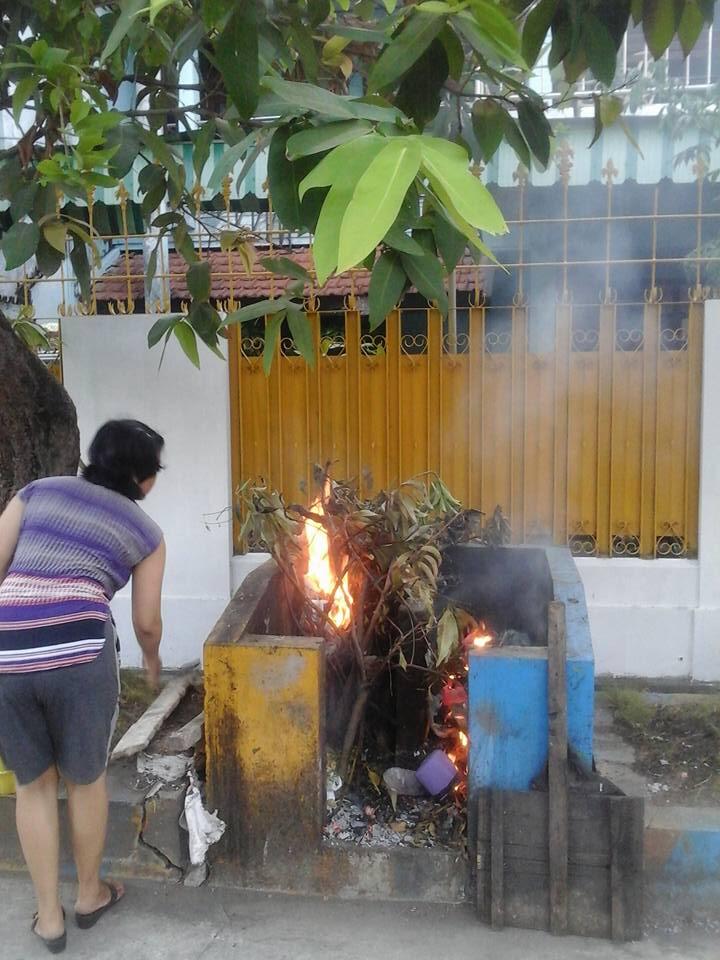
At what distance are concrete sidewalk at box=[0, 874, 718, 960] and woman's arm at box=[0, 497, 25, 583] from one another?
118 centimetres

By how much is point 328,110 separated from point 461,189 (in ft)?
1.88

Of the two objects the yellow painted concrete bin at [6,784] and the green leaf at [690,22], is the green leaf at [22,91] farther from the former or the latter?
the yellow painted concrete bin at [6,784]

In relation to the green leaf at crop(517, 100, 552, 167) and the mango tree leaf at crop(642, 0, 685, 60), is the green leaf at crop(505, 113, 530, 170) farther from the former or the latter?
the mango tree leaf at crop(642, 0, 685, 60)

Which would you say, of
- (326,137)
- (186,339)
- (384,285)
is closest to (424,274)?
(384,285)

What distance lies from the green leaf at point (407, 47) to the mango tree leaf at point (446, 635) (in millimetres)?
1887

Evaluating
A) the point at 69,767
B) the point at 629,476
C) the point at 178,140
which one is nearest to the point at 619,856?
the point at 69,767

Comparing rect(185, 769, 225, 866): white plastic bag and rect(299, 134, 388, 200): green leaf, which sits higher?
rect(299, 134, 388, 200): green leaf

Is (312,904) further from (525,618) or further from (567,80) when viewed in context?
(567,80)

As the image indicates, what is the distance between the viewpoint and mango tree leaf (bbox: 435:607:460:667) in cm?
305

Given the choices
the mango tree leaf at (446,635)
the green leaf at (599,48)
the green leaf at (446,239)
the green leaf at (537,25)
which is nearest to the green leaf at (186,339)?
the mango tree leaf at (446,635)

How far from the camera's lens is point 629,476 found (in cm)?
454

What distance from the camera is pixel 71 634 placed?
8.66 ft

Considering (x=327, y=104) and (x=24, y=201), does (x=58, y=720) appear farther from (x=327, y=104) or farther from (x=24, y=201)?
(x=327, y=104)

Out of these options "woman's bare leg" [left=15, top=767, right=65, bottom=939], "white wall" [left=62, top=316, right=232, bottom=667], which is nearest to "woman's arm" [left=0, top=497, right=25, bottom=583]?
"woman's bare leg" [left=15, top=767, right=65, bottom=939]
